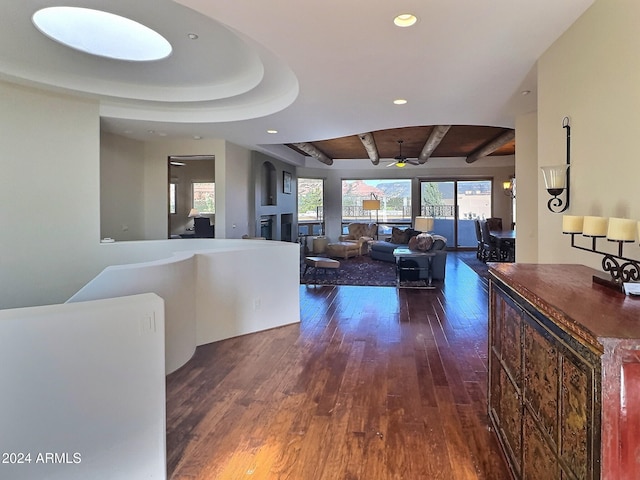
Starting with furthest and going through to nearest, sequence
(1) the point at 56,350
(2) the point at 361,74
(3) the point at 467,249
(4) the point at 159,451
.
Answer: (3) the point at 467,249 < (2) the point at 361,74 < (4) the point at 159,451 < (1) the point at 56,350

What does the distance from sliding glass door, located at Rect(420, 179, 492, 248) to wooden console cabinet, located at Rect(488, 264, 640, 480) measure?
1029 cm

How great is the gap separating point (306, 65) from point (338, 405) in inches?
→ 105

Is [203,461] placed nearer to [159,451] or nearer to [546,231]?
[159,451]

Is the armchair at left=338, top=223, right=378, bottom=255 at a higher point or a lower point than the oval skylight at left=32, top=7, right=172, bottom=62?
lower

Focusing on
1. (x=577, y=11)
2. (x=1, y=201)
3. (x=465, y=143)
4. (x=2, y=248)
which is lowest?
(x=2, y=248)

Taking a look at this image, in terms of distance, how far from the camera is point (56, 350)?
150 centimetres

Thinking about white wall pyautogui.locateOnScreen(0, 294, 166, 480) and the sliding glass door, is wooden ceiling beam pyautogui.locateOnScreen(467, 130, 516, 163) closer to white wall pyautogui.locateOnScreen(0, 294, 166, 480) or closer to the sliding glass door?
the sliding glass door

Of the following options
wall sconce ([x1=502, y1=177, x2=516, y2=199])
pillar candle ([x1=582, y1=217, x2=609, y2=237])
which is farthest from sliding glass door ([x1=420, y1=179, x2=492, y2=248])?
pillar candle ([x1=582, y1=217, x2=609, y2=237])

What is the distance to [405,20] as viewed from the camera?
2.38m

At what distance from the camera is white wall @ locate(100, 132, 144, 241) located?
5.84m

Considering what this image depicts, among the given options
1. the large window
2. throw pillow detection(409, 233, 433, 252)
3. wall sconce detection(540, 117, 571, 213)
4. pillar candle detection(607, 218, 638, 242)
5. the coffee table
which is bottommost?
the coffee table

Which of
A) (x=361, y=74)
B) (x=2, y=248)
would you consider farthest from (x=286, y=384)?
(x=2, y=248)

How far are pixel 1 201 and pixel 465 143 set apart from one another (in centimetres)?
855

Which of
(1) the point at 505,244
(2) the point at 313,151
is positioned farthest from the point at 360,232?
(1) the point at 505,244
